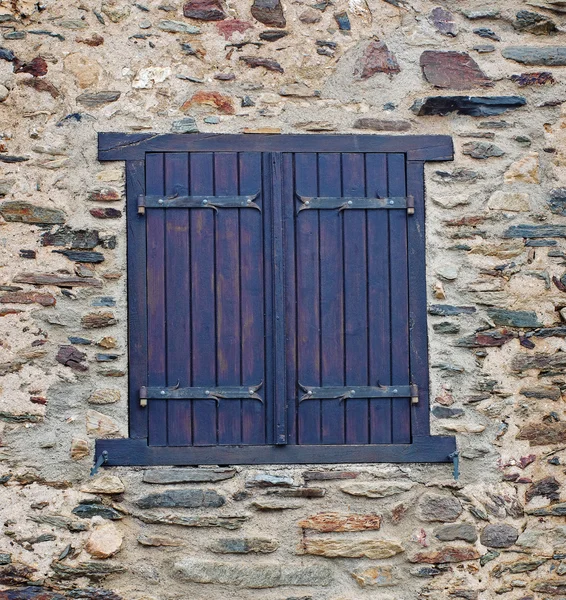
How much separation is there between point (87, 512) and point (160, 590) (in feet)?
1.56

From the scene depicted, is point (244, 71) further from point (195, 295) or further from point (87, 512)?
point (87, 512)

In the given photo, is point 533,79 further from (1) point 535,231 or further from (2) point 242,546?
(2) point 242,546

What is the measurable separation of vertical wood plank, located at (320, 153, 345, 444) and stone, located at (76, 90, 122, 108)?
1.01m

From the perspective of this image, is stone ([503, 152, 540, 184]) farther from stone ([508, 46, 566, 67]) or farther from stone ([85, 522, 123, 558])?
stone ([85, 522, 123, 558])

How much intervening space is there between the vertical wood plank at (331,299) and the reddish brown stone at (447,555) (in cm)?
63

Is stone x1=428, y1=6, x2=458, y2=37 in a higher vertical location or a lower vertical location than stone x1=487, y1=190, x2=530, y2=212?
higher

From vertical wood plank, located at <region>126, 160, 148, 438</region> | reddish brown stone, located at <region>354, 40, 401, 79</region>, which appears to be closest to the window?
vertical wood plank, located at <region>126, 160, 148, 438</region>

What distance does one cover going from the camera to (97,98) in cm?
466

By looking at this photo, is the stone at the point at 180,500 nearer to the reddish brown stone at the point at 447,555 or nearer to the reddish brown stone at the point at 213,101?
the reddish brown stone at the point at 447,555

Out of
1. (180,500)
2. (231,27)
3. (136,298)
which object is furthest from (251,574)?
(231,27)

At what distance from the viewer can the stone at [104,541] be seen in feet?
14.4

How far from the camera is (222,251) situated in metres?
4.62

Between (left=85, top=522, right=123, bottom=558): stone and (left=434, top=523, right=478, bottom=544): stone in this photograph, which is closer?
(left=85, top=522, right=123, bottom=558): stone

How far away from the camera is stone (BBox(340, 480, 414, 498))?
4.51 m
